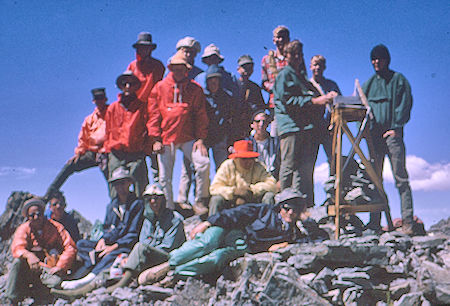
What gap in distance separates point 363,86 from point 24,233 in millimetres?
5646

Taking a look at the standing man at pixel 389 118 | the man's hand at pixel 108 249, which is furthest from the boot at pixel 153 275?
the standing man at pixel 389 118

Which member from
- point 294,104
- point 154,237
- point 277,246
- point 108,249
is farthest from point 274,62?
point 108,249

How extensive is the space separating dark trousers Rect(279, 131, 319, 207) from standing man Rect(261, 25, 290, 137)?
1012 mm

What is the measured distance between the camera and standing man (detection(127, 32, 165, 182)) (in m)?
8.16

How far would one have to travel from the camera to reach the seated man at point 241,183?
6395 mm

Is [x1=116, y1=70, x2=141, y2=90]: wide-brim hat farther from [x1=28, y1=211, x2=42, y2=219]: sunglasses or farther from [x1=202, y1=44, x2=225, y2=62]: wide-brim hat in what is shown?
[x1=28, y1=211, x2=42, y2=219]: sunglasses

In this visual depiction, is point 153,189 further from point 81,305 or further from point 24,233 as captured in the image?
point 24,233

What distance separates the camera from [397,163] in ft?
21.5

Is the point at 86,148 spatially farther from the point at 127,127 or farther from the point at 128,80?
the point at 128,80

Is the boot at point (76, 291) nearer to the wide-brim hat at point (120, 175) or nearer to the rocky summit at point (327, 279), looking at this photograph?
the rocky summit at point (327, 279)

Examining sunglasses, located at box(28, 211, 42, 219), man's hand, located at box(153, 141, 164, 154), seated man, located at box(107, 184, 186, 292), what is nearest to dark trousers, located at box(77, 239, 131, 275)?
seated man, located at box(107, 184, 186, 292)

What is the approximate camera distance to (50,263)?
670 cm

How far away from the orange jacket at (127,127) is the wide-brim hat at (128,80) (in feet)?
0.86

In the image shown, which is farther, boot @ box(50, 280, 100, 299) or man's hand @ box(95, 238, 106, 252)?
man's hand @ box(95, 238, 106, 252)
